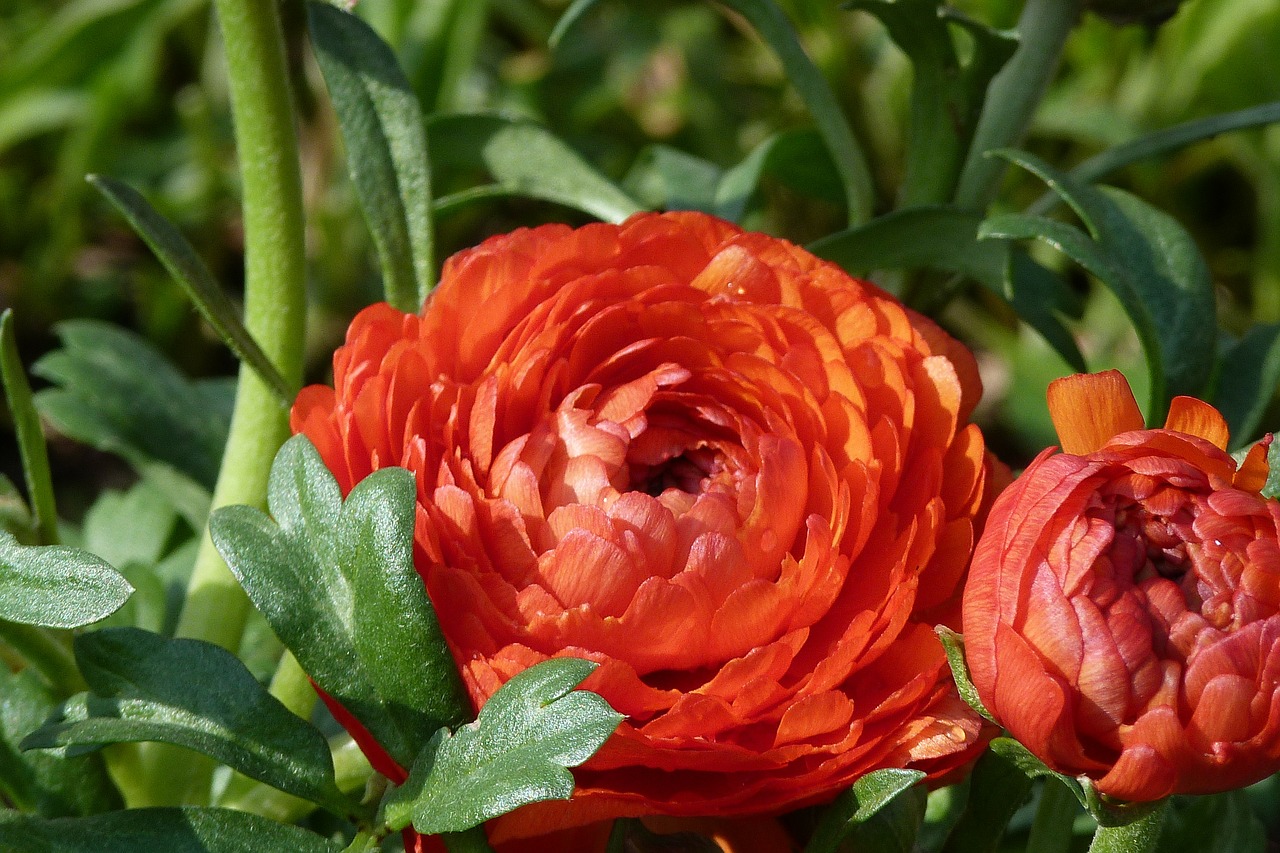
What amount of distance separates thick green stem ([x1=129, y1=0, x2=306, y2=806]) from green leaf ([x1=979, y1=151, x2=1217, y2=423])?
46 centimetres

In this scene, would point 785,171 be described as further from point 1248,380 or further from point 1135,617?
point 1135,617

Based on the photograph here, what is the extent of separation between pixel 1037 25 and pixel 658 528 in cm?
58

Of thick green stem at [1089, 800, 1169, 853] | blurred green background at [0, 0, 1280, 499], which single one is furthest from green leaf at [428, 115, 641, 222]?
blurred green background at [0, 0, 1280, 499]

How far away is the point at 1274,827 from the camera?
5.65 feet

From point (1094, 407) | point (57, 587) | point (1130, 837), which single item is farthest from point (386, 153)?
point (1130, 837)

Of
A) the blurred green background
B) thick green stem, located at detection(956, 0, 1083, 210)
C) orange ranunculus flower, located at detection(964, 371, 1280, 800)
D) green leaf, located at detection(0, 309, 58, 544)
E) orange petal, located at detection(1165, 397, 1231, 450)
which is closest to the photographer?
orange ranunculus flower, located at detection(964, 371, 1280, 800)

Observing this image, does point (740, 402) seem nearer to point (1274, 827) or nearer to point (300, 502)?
point (300, 502)

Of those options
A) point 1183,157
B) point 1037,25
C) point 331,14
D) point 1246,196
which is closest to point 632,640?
point 331,14

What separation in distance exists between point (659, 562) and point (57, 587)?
0.93 feet

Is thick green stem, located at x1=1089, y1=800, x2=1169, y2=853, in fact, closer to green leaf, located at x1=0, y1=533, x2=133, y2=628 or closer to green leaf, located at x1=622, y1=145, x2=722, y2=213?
green leaf, located at x1=0, y1=533, x2=133, y2=628

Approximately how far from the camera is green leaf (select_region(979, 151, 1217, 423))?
90 centimetres

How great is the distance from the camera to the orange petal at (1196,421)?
2.12 feet

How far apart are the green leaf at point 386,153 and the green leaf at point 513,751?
37 centimetres

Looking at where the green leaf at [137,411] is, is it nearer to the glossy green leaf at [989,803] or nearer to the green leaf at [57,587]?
the green leaf at [57,587]
